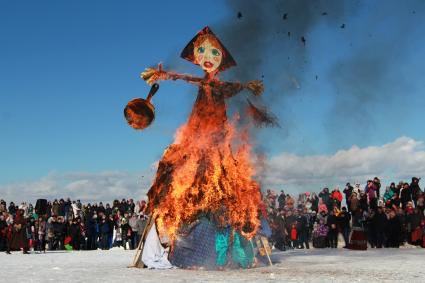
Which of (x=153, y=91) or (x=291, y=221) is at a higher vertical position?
(x=153, y=91)

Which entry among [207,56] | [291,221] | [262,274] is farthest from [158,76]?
[291,221]

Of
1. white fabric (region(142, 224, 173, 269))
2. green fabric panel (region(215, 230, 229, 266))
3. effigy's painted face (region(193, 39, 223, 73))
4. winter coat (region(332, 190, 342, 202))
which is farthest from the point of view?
winter coat (region(332, 190, 342, 202))

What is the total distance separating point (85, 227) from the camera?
30.3m

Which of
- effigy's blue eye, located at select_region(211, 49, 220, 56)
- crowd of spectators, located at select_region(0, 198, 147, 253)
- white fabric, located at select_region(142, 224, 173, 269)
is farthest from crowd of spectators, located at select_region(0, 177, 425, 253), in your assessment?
effigy's blue eye, located at select_region(211, 49, 220, 56)

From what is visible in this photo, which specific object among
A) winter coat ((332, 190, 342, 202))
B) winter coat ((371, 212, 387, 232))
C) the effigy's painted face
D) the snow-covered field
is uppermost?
the effigy's painted face

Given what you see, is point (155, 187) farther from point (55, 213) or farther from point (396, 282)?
point (55, 213)

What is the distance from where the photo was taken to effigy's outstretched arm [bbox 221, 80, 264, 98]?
54.5 ft

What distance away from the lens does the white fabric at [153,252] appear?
51.4 feet

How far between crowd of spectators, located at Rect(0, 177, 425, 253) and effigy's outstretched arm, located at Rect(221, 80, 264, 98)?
877cm

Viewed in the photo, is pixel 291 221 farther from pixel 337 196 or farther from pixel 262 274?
pixel 262 274

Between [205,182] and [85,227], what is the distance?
16.6 meters

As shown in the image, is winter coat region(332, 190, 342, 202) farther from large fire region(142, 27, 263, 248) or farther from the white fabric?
the white fabric

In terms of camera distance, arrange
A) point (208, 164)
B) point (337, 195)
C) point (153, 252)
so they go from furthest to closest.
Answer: point (337, 195)
point (153, 252)
point (208, 164)

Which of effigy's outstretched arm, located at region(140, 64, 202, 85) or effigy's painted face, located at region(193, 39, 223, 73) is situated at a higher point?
effigy's painted face, located at region(193, 39, 223, 73)
